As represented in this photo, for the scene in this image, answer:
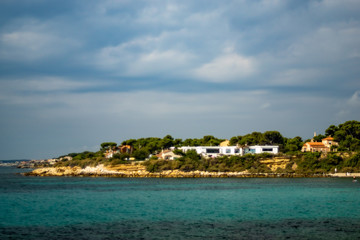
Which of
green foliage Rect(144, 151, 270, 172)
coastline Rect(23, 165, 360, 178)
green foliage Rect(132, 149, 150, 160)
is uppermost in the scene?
green foliage Rect(132, 149, 150, 160)

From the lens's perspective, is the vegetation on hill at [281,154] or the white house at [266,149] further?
the white house at [266,149]

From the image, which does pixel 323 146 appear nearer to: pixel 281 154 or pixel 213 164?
pixel 281 154

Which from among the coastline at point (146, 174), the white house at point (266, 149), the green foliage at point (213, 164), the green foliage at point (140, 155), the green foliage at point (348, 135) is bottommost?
the coastline at point (146, 174)

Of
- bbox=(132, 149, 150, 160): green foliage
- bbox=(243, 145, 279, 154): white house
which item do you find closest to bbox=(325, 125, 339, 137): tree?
bbox=(243, 145, 279, 154): white house

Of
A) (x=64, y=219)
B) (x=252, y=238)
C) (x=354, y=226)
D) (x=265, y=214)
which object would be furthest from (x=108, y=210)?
(x=354, y=226)

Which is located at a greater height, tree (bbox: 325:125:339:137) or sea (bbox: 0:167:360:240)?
tree (bbox: 325:125:339:137)

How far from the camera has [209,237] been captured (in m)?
18.2

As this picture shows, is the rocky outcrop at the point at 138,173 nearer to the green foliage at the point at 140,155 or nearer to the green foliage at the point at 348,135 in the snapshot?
the green foliage at the point at 140,155

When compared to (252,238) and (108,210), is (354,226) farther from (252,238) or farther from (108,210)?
(108,210)

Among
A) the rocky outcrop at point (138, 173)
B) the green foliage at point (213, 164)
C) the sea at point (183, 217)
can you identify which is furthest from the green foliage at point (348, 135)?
the sea at point (183, 217)

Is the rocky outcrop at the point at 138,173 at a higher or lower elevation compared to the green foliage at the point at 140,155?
lower

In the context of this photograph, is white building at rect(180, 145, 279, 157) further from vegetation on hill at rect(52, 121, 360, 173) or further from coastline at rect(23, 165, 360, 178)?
coastline at rect(23, 165, 360, 178)

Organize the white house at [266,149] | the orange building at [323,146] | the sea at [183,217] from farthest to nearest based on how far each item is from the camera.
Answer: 1. the orange building at [323,146]
2. the white house at [266,149]
3. the sea at [183,217]

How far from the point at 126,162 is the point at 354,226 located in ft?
213
